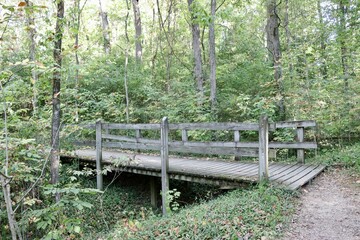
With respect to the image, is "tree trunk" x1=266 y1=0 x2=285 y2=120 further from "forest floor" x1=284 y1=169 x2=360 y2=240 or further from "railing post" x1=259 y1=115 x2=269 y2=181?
"railing post" x1=259 y1=115 x2=269 y2=181

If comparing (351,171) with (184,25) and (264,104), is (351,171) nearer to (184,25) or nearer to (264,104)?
(264,104)

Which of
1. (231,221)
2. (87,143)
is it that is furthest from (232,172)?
(87,143)

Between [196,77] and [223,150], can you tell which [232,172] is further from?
[196,77]

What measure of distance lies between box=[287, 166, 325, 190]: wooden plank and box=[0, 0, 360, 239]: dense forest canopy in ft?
8.70

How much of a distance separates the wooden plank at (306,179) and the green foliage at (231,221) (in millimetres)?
334

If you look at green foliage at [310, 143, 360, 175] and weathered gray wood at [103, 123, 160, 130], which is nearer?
green foliage at [310, 143, 360, 175]

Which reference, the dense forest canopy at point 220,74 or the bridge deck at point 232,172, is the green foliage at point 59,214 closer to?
the dense forest canopy at point 220,74

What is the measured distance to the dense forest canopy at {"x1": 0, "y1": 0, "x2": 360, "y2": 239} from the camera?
5.74 metres

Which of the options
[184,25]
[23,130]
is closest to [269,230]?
[23,130]

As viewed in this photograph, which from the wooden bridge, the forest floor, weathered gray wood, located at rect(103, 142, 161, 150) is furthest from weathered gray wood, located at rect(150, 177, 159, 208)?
the forest floor

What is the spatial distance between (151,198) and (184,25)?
13.5m

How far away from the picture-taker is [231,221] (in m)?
4.17

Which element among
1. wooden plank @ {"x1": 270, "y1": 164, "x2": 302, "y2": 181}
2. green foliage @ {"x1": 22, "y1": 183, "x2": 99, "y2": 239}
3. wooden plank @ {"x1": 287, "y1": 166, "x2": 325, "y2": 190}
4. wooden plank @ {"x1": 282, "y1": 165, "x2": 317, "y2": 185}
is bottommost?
wooden plank @ {"x1": 287, "y1": 166, "x2": 325, "y2": 190}

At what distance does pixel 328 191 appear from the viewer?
5.72 m
